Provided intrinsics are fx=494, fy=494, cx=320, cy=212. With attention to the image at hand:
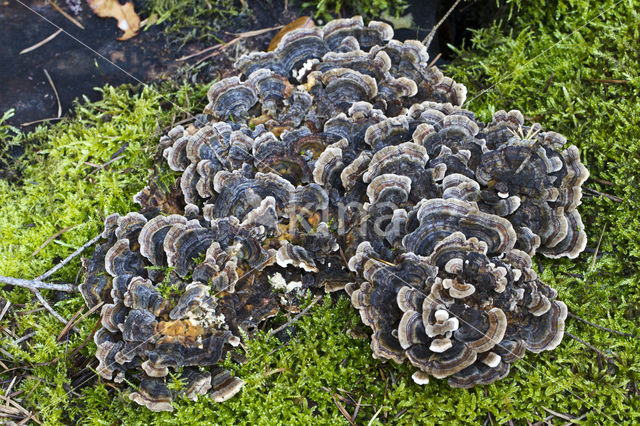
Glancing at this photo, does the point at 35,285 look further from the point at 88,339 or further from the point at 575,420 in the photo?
the point at 575,420

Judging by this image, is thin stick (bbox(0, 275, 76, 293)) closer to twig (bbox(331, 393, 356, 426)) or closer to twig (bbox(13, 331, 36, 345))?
twig (bbox(13, 331, 36, 345))

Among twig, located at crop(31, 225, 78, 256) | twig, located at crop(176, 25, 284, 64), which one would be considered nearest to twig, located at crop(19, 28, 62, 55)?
twig, located at crop(176, 25, 284, 64)

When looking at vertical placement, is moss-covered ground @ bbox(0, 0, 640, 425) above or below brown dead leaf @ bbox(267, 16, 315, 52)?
below

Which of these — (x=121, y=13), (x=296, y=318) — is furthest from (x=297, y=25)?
(x=296, y=318)

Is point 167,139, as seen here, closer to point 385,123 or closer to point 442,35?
point 385,123

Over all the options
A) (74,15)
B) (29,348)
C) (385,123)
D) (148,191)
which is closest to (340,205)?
(385,123)

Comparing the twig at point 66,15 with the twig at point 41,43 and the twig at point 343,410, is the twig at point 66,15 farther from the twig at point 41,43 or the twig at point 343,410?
the twig at point 343,410
